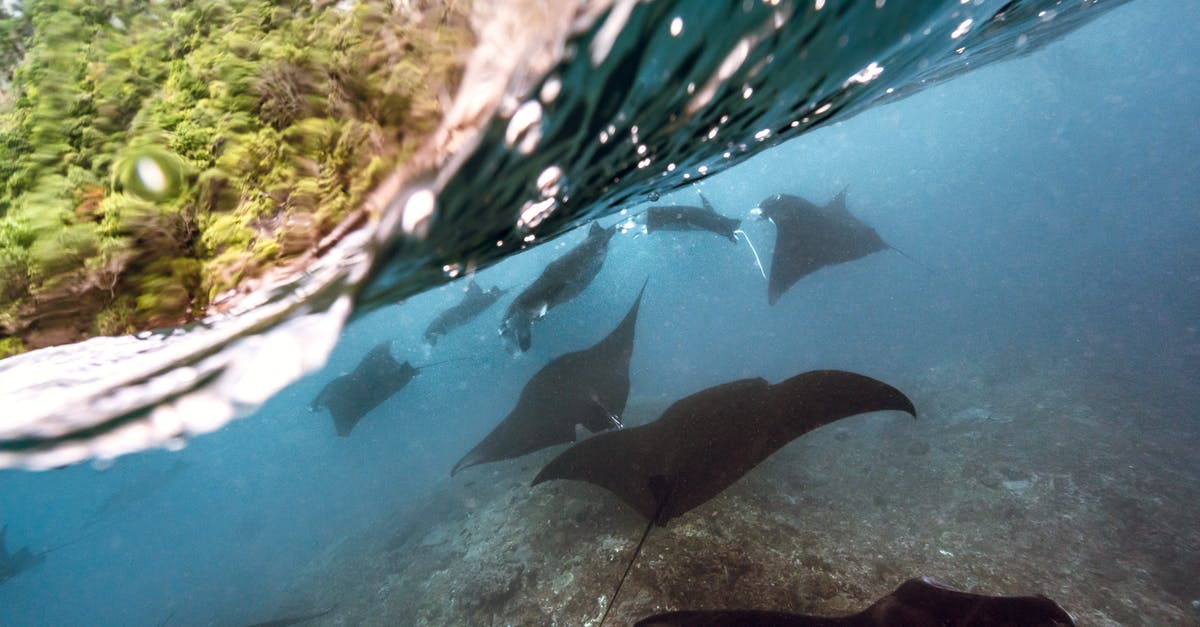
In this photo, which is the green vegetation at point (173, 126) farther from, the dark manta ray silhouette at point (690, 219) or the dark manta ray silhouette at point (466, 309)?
the dark manta ray silhouette at point (466, 309)

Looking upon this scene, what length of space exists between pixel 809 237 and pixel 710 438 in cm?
981

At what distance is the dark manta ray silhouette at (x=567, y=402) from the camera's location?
8430mm

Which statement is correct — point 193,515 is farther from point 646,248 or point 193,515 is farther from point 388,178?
point 646,248

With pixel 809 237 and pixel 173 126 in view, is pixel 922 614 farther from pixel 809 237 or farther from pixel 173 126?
pixel 809 237

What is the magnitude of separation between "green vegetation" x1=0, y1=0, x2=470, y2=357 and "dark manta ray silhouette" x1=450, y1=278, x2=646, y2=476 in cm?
645

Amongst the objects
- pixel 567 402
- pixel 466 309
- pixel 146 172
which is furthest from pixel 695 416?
pixel 466 309

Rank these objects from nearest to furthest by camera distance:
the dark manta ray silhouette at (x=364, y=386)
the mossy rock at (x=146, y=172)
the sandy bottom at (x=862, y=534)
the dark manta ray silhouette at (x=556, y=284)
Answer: the mossy rock at (x=146, y=172) < the sandy bottom at (x=862, y=534) < the dark manta ray silhouette at (x=556, y=284) < the dark manta ray silhouette at (x=364, y=386)

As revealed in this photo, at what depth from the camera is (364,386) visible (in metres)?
14.3

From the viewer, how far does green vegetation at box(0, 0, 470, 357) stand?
210cm

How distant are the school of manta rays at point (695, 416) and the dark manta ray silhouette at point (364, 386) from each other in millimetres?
56

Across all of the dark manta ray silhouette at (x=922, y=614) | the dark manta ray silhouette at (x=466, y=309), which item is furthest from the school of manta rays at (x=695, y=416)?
the dark manta ray silhouette at (x=466, y=309)

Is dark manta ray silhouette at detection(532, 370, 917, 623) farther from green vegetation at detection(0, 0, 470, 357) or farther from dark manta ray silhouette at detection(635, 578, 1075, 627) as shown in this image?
green vegetation at detection(0, 0, 470, 357)

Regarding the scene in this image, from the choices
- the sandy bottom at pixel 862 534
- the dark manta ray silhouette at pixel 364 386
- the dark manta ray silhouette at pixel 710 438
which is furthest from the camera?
the dark manta ray silhouette at pixel 364 386

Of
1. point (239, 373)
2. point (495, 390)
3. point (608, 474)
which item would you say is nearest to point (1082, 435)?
point (608, 474)
